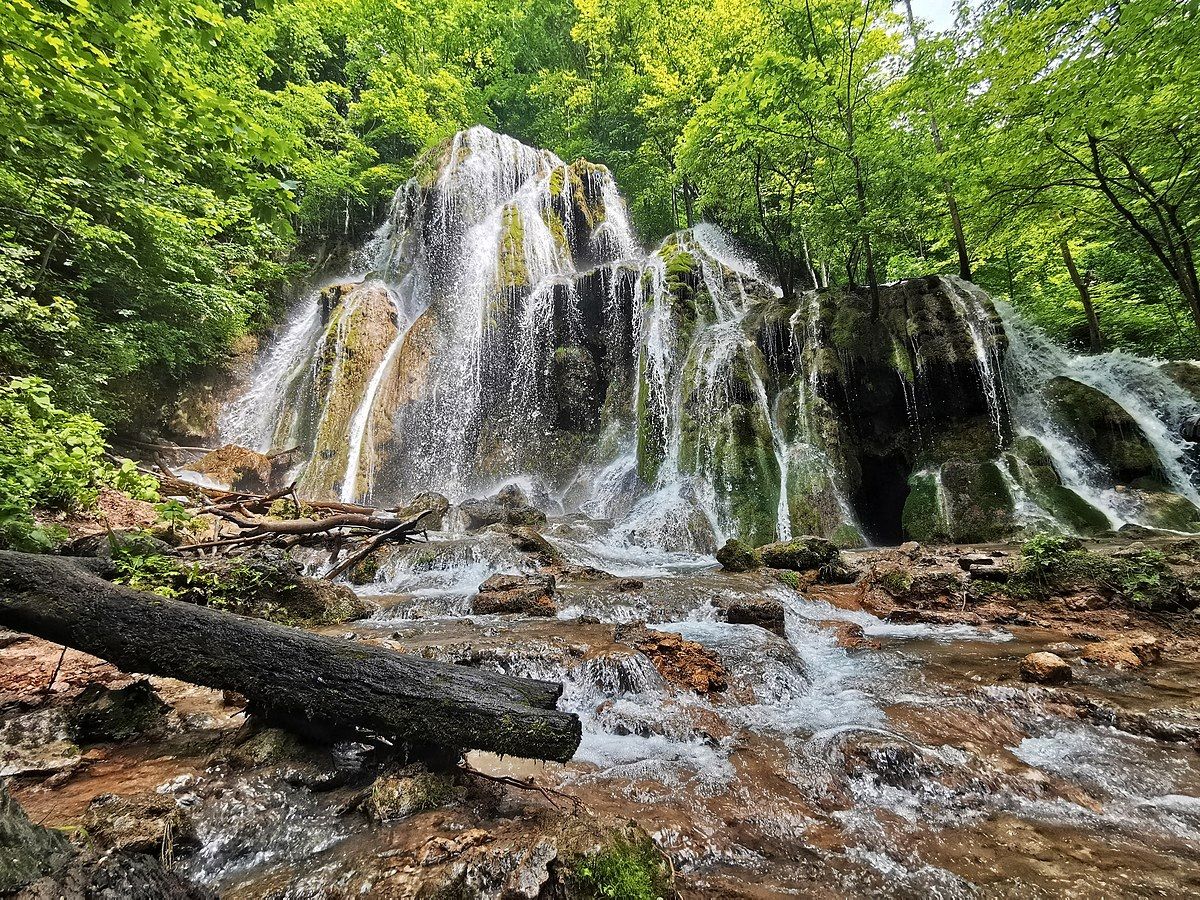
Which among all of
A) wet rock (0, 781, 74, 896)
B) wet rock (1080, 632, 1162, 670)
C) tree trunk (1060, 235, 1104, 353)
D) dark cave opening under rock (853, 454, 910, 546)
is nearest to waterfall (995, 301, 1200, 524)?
dark cave opening under rock (853, 454, 910, 546)

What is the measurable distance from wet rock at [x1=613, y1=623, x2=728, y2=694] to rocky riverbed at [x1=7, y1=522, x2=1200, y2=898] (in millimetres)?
26

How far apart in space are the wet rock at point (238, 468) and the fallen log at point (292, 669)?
12538 millimetres

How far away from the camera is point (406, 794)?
2.18 meters

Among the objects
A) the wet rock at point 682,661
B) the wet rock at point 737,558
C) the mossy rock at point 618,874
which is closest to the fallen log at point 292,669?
the mossy rock at point 618,874

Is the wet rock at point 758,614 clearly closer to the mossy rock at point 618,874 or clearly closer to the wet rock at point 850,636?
the wet rock at point 850,636

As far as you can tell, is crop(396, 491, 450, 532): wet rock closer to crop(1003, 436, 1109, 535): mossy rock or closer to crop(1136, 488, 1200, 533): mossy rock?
crop(1003, 436, 1109, 535): mossy rock

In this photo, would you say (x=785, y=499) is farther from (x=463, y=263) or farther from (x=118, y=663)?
(x=463, y=263)

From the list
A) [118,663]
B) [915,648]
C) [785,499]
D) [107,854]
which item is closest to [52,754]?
[118,663]

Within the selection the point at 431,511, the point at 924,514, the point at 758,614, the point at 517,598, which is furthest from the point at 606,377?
the point at 758,614

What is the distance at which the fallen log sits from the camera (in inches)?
91.2

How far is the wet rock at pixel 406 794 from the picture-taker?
2113 millimetres

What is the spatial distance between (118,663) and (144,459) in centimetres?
1403

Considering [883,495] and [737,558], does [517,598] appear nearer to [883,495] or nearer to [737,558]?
[737,558]

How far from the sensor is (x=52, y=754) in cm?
239
